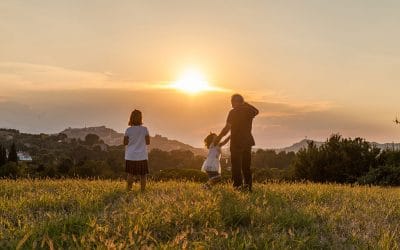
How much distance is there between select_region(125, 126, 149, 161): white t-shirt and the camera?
12758mm

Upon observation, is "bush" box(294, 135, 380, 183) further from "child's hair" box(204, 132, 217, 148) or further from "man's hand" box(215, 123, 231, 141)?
"man's hand" box(215, 123, 231, 141)

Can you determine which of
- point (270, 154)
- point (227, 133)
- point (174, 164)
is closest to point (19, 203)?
point (227, 133)

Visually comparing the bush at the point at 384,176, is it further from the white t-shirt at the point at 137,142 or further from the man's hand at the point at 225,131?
the white t-shirt at the point at 137,142

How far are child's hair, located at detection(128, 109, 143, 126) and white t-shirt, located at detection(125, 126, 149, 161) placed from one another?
0.35 ft

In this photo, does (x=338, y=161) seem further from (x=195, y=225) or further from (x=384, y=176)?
A: (x=195, y=225)

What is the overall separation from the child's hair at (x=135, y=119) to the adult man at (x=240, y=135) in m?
2.18

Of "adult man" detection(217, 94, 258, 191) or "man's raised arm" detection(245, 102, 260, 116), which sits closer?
"adult man" detection(217, 94, 258, 191)

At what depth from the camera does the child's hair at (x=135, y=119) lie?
12812mm

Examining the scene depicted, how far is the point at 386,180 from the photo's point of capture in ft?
A: 73.2

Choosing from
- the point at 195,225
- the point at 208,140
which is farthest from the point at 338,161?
the point at 195,225

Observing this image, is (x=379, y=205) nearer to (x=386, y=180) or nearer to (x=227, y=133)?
(x=227, y=133)

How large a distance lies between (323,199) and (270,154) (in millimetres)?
50705

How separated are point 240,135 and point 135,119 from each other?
2.72 m

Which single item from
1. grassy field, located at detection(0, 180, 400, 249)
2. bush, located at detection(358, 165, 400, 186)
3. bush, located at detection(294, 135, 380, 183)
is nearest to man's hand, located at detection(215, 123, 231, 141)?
grassy field, located at detection(0, 180, 400, 249)
